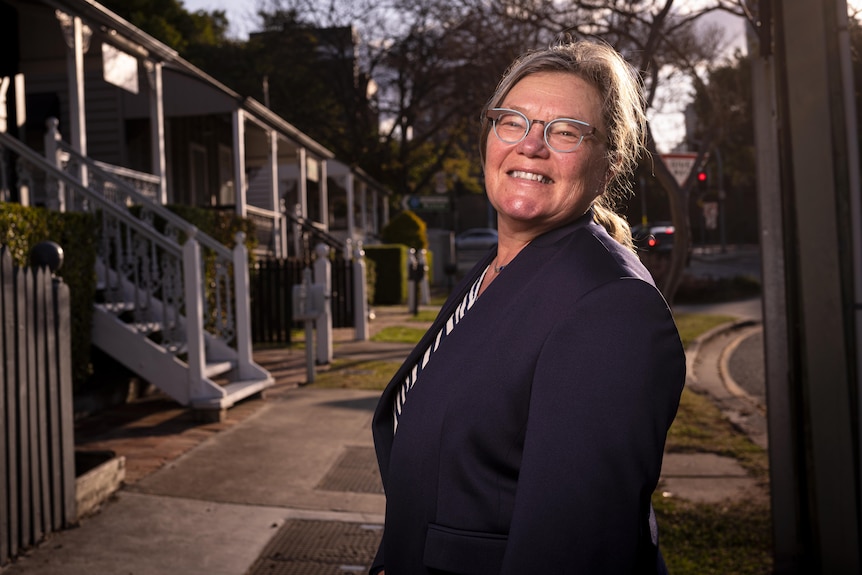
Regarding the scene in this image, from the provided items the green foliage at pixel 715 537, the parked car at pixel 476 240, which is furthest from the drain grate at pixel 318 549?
the parked car at pixel 476 240

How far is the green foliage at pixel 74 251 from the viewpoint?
7703mm

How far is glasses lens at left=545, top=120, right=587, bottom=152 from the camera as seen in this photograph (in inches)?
75.6

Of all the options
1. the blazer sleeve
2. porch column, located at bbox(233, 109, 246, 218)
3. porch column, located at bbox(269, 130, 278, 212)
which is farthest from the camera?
porch column, located at bbox(269, 130, 278, 212)

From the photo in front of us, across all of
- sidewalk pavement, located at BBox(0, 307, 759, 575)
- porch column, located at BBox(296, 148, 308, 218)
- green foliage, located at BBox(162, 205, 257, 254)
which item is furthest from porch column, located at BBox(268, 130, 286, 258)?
sidewalk pavement, located at BBox(0, 307, 759, 575)

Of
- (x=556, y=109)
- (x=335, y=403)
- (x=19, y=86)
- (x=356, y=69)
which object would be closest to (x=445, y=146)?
(x=356, y=69)

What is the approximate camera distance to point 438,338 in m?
2.03

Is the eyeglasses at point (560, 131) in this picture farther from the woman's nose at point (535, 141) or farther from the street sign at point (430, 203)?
the street sign at point (430, 203)

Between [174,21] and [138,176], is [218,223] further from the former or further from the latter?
[174,21]

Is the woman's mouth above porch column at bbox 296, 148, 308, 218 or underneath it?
underneath

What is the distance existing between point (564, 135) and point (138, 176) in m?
11.7

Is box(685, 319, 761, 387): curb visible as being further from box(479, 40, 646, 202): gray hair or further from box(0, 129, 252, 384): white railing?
box(479, 40, 646, 202): gray hair

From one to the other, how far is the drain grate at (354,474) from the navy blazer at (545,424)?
439 cm

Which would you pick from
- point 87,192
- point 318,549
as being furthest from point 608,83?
point 87,192

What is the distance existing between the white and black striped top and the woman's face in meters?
0.20
